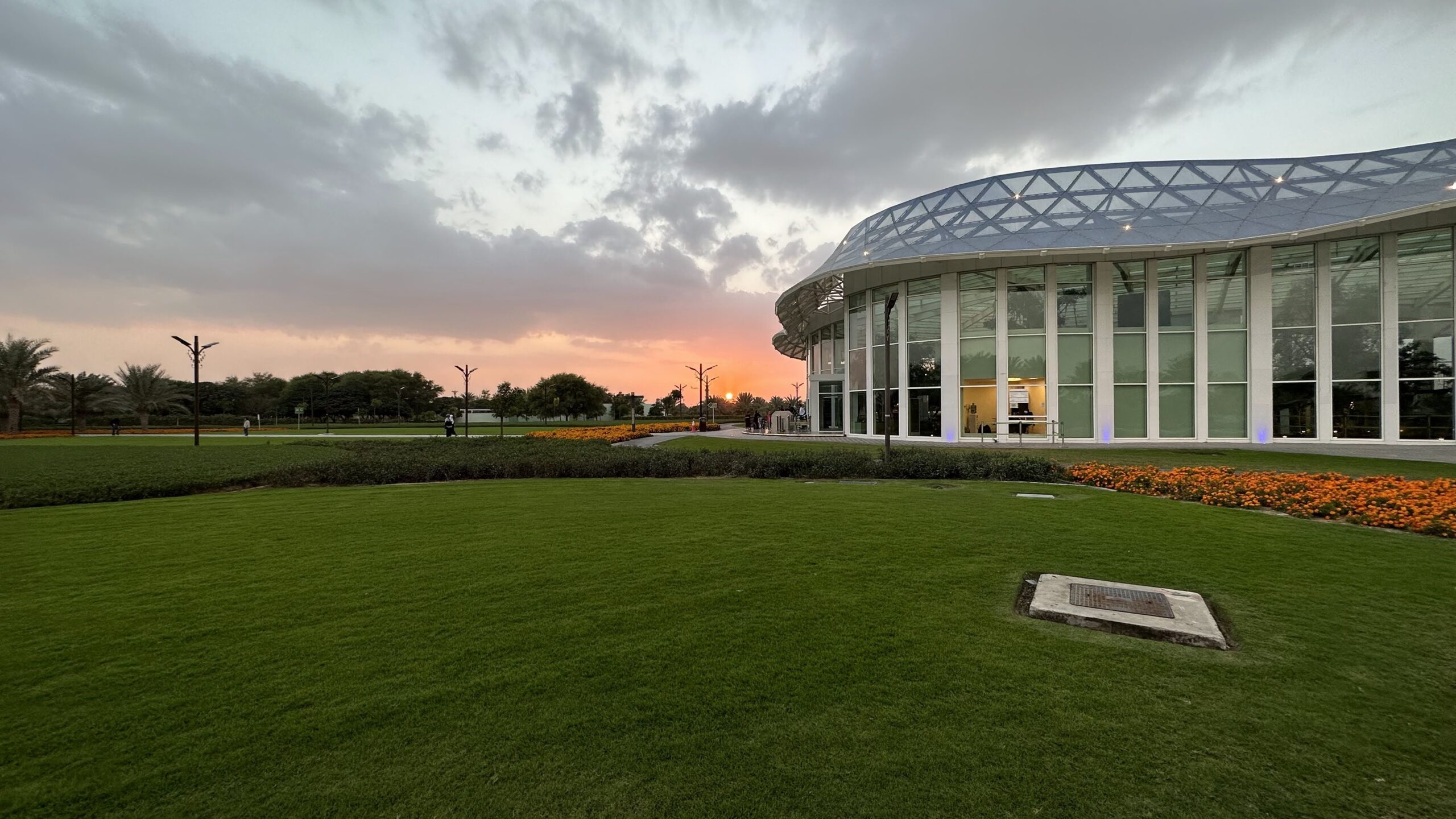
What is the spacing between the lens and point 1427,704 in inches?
122

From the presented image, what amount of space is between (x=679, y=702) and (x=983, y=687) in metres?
1.75

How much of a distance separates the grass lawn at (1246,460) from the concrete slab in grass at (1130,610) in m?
11.5

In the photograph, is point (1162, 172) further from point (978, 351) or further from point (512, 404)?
point (512, 404)

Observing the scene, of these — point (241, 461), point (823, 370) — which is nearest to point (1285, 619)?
point (241, 461)

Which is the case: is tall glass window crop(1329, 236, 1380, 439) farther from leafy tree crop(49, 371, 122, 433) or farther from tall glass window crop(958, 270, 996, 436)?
leafy tree crop(49, 371, 122, 433)

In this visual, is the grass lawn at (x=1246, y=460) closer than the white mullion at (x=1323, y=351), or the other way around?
the grass lawn at (x=1246, y=460)

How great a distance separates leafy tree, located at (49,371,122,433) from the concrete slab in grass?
73.1m

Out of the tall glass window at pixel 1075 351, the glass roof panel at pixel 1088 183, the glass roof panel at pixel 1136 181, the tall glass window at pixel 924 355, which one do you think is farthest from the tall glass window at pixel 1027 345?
the glass roof panel at pixel 1136 181

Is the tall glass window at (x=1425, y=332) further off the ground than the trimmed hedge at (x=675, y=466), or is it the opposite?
the tall glass window at (x=1425, y=332)

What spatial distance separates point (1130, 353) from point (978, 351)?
5.88 meters

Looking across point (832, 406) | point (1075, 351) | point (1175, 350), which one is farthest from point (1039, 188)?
point (832, 406)

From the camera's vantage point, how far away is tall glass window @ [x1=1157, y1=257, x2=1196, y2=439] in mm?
23406

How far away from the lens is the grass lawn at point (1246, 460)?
1370 cm

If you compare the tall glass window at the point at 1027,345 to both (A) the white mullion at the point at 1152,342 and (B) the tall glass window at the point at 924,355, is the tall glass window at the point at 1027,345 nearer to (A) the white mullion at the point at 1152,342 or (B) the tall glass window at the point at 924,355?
(B) the tall glass window at the point at 924,355
